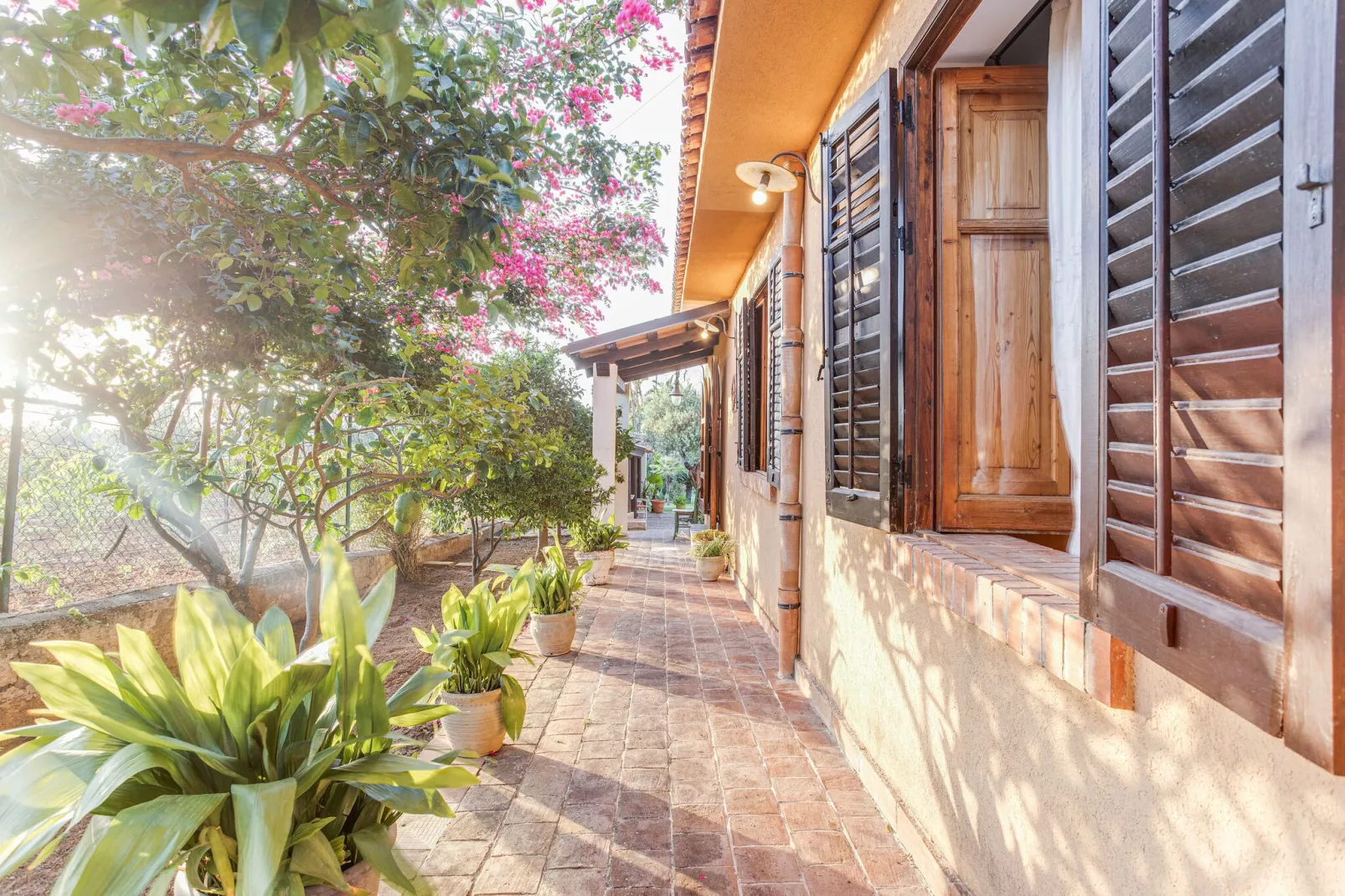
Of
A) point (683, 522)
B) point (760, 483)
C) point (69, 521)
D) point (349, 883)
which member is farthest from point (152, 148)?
point (683, 522)

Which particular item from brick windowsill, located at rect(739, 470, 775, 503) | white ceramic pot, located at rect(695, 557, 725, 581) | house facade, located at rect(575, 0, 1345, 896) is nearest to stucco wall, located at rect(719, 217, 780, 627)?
brick windowsill, located at rect(739, 470, 775, 503)

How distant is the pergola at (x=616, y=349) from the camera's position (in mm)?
8242

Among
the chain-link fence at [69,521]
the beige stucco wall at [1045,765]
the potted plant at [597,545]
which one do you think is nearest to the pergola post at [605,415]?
the potted plant at [597,545]

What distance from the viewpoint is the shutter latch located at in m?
0.70

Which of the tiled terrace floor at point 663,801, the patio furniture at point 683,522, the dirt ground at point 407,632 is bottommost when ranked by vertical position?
the patio furniture at point 683,522

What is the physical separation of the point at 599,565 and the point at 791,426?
366cm

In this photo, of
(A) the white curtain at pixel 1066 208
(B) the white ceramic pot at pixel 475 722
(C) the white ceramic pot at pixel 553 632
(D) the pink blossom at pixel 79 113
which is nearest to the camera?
(A) the white curtain at pixel 1066 208

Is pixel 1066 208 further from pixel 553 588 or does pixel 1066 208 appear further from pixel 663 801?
pixel 553 588

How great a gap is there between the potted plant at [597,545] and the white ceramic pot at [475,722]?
3.96m

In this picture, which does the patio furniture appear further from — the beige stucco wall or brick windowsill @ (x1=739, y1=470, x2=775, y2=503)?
the beige stucco wall

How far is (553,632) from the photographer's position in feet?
14.1

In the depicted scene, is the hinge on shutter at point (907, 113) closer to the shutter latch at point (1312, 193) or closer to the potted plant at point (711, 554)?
the shutter latch at point (1312, 193)

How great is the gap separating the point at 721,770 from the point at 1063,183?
2.64m

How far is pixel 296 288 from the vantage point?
12.5 ft
